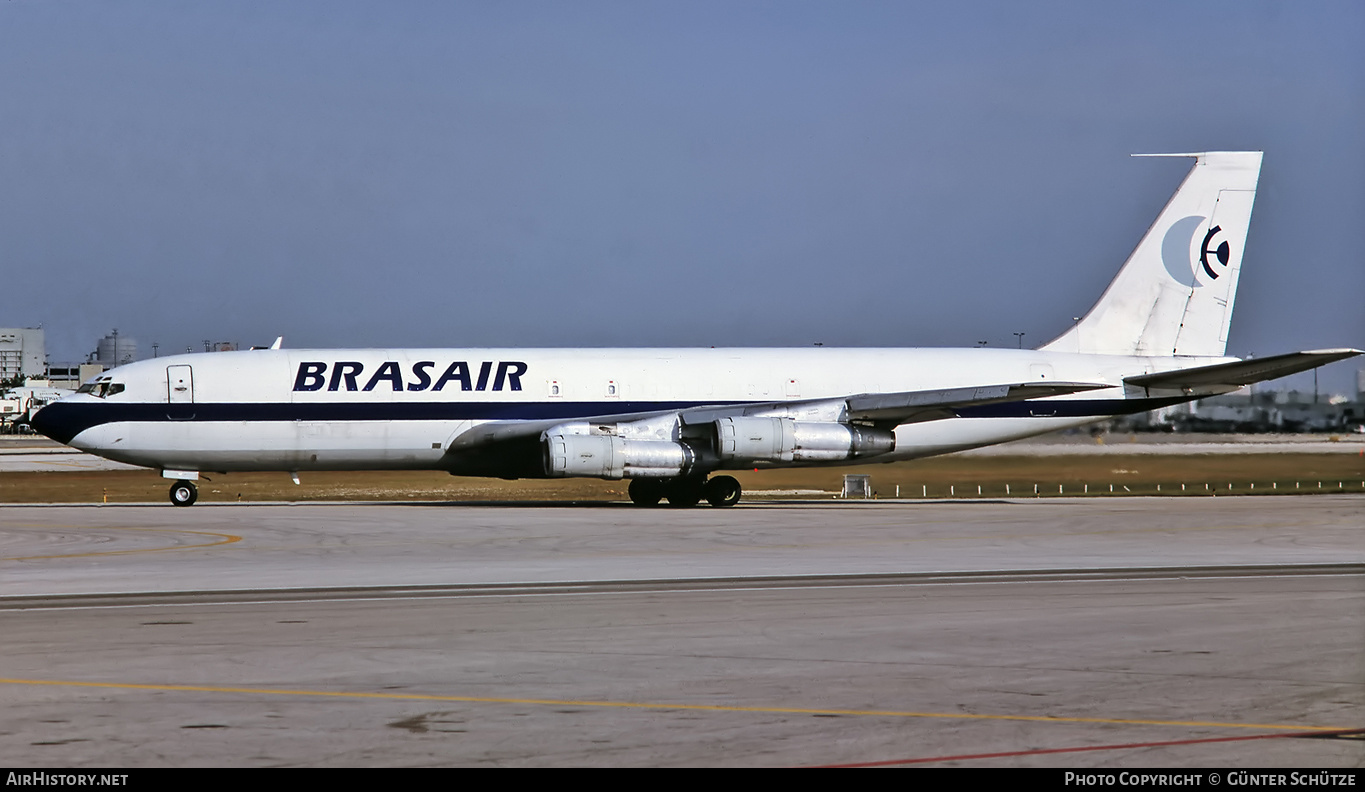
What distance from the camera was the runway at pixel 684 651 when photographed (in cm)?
937

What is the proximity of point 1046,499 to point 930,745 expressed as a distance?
33.7 m

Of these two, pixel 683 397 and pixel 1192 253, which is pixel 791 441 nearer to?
pixel 683 397

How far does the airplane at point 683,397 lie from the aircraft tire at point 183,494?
61 mm

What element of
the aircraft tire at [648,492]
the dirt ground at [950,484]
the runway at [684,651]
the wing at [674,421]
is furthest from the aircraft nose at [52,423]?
the aircraft tire at [648,492]

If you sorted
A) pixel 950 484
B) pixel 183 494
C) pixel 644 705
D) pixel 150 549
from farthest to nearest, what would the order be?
pixel 950 484 < pixel 183 494 < pixel 150 549 < pixel 644 705

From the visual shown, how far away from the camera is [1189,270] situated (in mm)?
41750

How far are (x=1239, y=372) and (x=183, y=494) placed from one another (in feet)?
94.4

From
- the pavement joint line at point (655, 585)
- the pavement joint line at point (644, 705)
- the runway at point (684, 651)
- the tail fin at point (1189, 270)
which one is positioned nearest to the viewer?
the runway at point (684, 651)

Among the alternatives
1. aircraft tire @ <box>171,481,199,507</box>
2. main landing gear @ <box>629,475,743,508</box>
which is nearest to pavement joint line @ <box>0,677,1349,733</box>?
aircraft tire @ <box>171,481,199,507</box>

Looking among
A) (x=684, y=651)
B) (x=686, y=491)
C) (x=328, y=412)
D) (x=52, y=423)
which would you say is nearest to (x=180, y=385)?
(x=52, y=423)

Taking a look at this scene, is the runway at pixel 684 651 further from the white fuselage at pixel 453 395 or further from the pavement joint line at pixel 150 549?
the white fuselage at pixel 453 395

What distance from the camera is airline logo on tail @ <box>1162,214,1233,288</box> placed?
41625 millimetres

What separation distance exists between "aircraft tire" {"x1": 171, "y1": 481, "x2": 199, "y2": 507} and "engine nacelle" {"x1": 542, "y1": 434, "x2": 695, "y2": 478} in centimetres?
988
